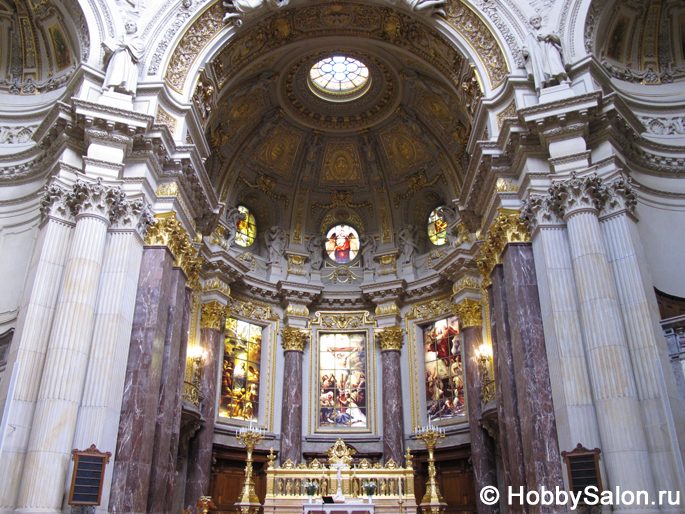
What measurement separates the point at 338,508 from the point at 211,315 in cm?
915

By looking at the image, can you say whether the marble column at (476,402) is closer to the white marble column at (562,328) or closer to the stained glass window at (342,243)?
the stained glass window at (342,243)

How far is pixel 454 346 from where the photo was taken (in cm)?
2167

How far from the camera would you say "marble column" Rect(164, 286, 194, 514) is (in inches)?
564

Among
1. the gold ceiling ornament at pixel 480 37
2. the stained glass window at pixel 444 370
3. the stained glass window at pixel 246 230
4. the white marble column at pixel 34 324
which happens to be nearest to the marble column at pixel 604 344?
the gold ceiling ornament at pixel 480 37

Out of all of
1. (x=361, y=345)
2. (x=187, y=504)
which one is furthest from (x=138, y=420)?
(x=361, y=345)

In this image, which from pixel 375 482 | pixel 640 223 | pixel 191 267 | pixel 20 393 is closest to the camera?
pixel 20 393

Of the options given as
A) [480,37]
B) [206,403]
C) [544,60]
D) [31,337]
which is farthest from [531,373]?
[206,403]

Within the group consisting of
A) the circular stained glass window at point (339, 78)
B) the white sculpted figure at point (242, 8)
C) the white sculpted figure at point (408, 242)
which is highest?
the circular stained glass window at point (339, 78)

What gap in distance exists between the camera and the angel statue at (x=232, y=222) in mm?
22975

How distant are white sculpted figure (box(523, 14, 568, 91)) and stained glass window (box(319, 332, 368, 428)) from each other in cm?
1247

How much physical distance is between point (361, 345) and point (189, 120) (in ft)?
38.1

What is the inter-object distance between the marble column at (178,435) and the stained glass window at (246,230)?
24.2 ft

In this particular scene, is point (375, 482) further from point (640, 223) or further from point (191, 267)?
point (640, 223)

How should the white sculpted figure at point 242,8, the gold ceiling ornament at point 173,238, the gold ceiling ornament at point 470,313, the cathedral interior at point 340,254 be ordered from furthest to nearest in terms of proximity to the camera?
1. the gold ceiling ornament at point 470,313
2. the white sculpted figure at point 242,8
3. the gold ceiling ornament at point 173,238
4. the cathedral interior at point 340,254
